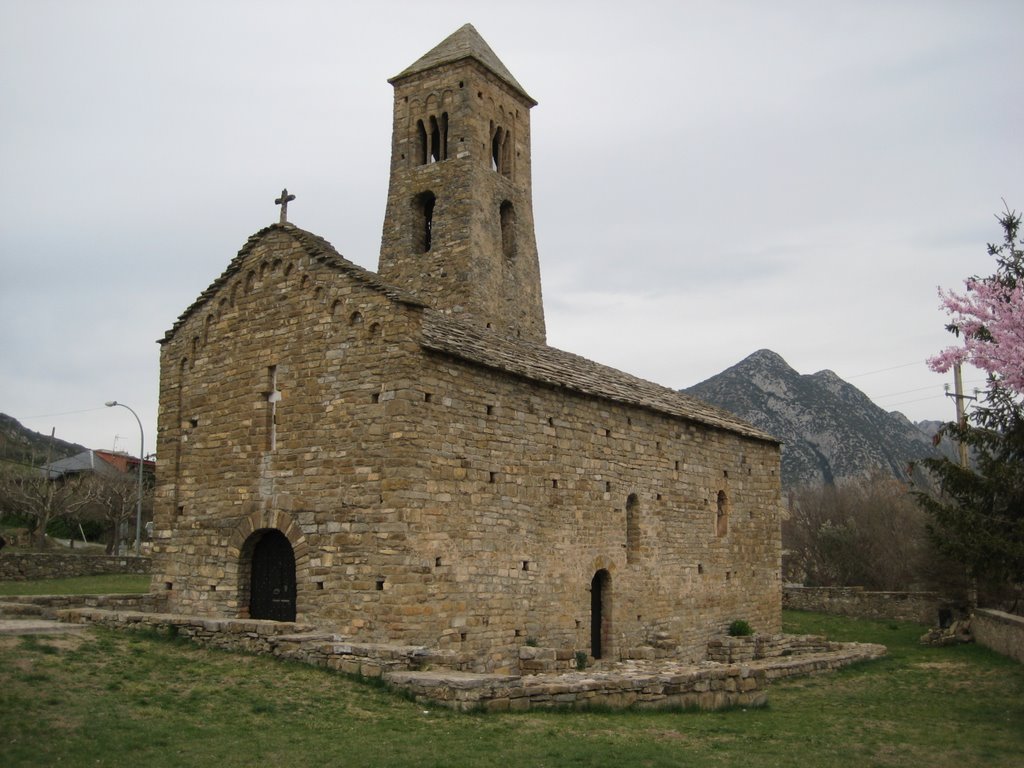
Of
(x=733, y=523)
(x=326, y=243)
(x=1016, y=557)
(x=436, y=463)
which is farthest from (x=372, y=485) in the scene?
(x=733, y=523)

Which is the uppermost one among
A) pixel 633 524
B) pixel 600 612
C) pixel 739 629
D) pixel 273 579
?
pixel 633 524

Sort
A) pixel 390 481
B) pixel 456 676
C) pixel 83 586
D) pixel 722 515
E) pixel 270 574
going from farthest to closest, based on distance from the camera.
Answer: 1. pixel 83 586
2. pixel 722 515
3. pixel 270 574
4. pixel 390 481
5. pixel 456 676

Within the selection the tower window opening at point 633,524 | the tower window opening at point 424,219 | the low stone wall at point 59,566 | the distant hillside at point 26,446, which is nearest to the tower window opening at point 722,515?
the tower window opening at point 633,524

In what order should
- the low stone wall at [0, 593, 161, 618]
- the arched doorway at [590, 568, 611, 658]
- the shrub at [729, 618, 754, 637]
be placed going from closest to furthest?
the low stone wall at [0, 593, 161, 618]
the arched doorway at [590, 568, 611, 658]
the shrub at [729, 618, 754, 637]

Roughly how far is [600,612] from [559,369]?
5.05 m

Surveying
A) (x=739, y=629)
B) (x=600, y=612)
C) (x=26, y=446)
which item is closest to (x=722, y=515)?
(x=739, y=629)

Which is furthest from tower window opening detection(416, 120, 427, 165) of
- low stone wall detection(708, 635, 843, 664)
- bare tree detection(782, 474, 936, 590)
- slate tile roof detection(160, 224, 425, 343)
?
bare tree detection(782, 474, 936, 590)

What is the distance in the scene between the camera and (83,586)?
26.3 metres

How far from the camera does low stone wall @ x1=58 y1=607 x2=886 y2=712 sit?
12234 mm

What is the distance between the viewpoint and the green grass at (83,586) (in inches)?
961

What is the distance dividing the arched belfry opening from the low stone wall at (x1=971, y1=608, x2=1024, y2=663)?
14741 mm

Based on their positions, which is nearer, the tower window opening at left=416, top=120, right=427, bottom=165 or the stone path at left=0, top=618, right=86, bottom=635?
the stone path at left=0, top=618, right=86, bottom=635

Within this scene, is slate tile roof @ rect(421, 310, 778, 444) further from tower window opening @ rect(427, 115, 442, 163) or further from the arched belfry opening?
tower window opening @ rect(427, 115, 442, 163)

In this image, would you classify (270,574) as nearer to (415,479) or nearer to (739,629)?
(415,479)
